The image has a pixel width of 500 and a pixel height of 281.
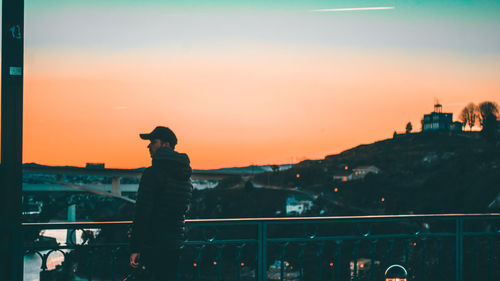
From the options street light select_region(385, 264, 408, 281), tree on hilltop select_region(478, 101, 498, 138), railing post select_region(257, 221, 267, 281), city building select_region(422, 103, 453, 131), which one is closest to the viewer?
street light select_region(385, 264, 408, 281)

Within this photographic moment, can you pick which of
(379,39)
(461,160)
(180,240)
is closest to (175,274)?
(180,240)

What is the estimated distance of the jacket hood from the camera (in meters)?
3.90

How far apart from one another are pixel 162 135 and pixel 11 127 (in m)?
1.13

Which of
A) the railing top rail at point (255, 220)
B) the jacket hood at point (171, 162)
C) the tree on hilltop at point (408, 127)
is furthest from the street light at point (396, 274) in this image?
the tree on hilltop at point (408, 127)

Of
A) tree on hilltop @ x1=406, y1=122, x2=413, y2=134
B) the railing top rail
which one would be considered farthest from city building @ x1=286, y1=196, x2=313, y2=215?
the railing top rail

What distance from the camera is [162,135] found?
158 inches

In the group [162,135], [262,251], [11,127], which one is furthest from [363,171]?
[11,127]

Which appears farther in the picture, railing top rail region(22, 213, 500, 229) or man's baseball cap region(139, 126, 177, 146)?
railing top rail region(22, 213, 500, 229)

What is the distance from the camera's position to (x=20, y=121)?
12.9 feet

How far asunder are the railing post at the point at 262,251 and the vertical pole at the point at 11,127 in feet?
7.00

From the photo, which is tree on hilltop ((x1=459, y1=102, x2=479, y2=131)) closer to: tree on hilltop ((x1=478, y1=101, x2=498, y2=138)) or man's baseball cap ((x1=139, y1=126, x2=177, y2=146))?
tree on hilltop ((x1=478, y1=101, x2=498, y2=138))

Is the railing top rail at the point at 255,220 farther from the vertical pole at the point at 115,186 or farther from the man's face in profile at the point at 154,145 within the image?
the vertical pole at the point at 115,186

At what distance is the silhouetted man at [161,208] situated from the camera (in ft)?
12.3

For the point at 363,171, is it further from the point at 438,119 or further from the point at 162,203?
the point at 162,203
